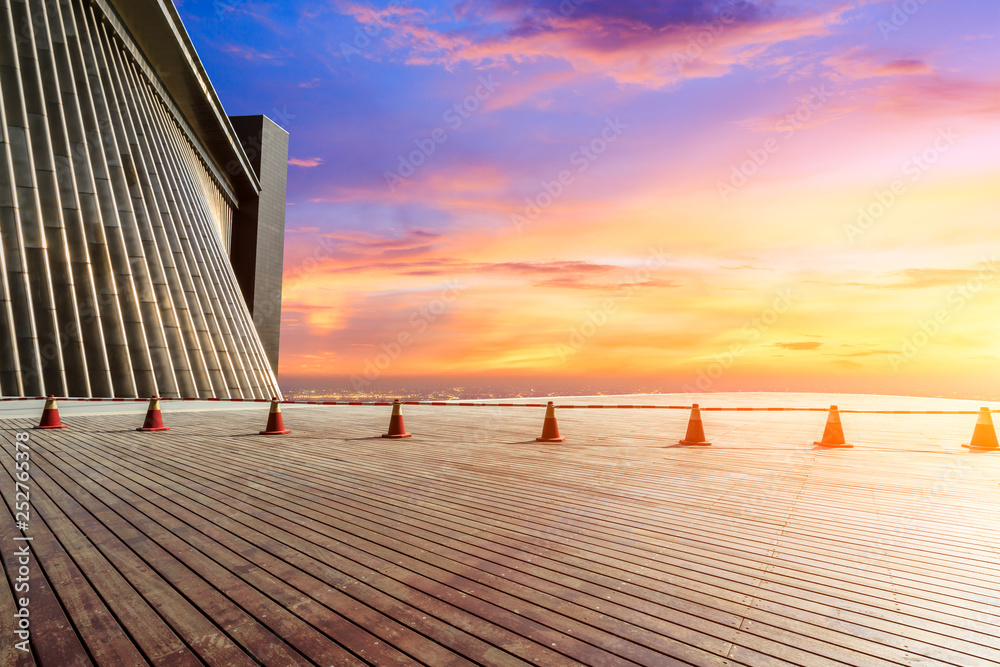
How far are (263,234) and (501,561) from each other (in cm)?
4248

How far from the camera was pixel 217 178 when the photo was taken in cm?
3366

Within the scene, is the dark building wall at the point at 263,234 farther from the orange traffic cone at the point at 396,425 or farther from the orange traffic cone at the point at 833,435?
the orange traffic cone at the point at 833,435

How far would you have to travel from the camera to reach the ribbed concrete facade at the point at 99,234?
561 inches

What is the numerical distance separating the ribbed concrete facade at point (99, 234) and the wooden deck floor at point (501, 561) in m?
8.42

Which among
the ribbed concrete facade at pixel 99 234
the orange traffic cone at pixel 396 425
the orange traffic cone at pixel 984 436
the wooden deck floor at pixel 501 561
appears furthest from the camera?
the ribbed concrete facade at pixel 99 234

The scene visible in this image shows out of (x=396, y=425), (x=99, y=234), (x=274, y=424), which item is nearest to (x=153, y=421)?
(x=274, y=424)

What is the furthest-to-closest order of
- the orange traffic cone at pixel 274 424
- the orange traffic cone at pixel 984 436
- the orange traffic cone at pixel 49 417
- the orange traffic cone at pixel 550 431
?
the orange traffic cone at pixel 274 424 < the orange traffic cone at pixel 49 417 < the orange traffic cone at pixel 550 431 < the orange traffic cone at pixel 984 436

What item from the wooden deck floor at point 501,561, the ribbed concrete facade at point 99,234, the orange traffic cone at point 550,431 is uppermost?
the ribbed concrete facade at point 99,234

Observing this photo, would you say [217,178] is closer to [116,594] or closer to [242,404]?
[242,404]

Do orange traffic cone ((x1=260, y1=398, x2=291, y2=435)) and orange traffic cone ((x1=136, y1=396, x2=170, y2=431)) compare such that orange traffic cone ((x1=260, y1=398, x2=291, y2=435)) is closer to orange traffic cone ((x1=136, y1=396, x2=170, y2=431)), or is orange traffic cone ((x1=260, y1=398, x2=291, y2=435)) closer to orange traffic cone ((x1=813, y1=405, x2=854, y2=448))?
orange traffic cone ((x1=136, y1=396, x2=170, y2=431))

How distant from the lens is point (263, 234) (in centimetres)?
4194

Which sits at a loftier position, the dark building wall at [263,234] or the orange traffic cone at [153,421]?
the dark building wall at [263,234]

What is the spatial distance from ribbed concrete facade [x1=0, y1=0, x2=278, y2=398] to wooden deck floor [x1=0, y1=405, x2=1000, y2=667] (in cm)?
842

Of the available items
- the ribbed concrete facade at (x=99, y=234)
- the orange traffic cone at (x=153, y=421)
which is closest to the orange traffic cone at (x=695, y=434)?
the orange traffic cone at (x=153, y=421)
